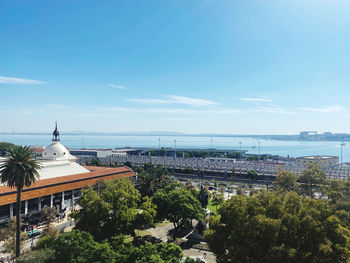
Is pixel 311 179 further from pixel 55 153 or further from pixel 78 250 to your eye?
pixel 55 153

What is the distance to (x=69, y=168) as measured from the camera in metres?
55.5

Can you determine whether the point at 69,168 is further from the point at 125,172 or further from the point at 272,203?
the point at 272,203

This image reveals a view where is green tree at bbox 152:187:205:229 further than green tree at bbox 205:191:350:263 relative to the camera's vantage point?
→ Yes

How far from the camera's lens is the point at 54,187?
142 ft

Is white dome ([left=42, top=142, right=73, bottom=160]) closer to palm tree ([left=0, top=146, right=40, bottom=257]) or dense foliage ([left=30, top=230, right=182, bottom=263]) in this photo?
palm tree ([left=0, top=146, right=40, bottom=257])

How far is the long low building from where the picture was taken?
38188 mm

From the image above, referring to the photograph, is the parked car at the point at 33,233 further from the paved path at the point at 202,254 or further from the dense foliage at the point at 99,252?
the paved path at the point at 202,254

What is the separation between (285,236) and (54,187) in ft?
126

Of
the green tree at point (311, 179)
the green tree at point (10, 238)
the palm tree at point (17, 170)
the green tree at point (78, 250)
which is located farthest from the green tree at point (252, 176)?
the green tree at point (78, 250)

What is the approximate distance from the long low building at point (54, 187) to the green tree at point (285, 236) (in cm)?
2591

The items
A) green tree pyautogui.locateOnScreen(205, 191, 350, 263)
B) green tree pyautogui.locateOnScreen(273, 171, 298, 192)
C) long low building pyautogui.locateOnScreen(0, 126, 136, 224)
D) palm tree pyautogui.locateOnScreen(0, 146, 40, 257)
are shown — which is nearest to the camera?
green tree pyautogui.locateOnScreen(205, 191, 350, 263)

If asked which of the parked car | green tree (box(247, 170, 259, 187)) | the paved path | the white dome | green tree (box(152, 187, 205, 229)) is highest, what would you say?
the white dome

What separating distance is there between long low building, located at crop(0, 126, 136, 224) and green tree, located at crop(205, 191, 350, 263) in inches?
1020

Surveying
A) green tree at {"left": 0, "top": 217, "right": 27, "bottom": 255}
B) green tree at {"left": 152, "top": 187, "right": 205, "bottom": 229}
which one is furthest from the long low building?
green tree at {"left": 152, "top": 187, "right": 205, "bottom": 229}
